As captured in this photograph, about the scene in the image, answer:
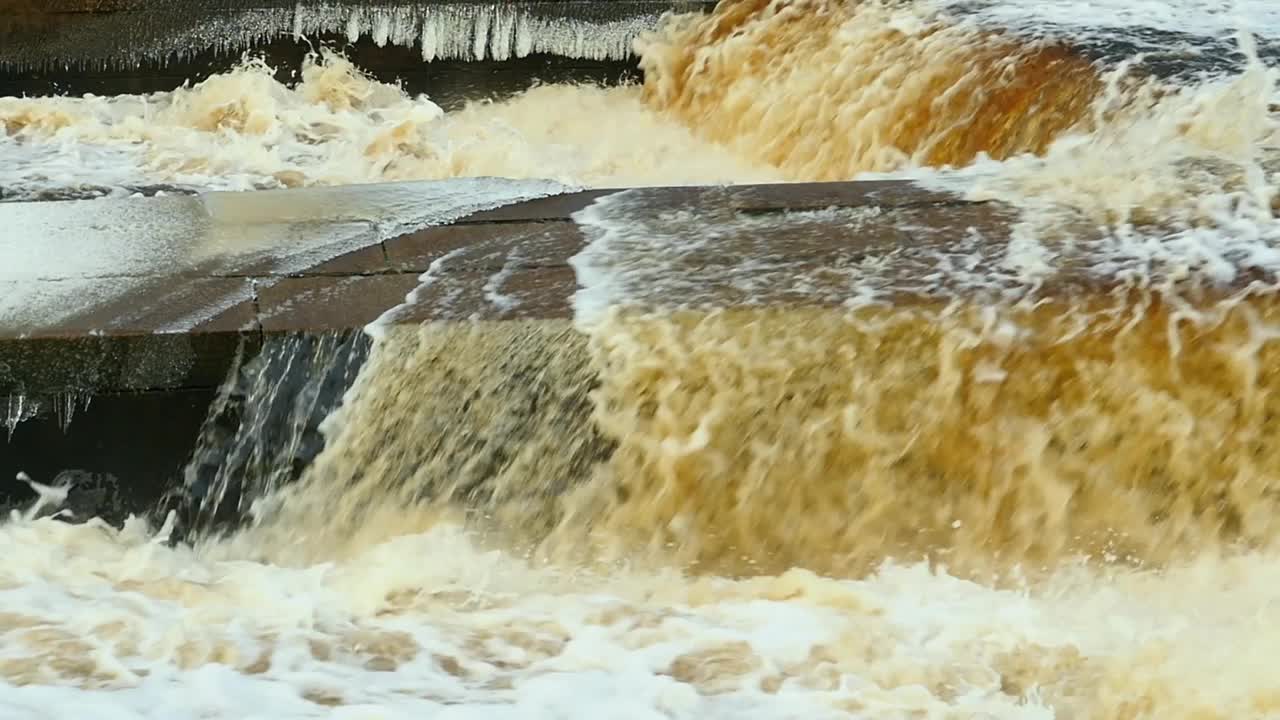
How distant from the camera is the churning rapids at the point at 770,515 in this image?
2686mm

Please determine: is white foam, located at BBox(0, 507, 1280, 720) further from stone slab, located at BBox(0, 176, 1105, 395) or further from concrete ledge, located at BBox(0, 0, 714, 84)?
concrete ledge, located at BBox(0, 0, 714, 84)

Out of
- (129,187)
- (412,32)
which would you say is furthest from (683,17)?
(129,187)

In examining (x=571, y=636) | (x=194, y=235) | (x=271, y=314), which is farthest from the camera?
(x=194, y=235)

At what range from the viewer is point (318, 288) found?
3.34 m

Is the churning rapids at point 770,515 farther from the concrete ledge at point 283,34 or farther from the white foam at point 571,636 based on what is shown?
the concrete ledge at point 283,34

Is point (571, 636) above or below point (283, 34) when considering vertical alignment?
below

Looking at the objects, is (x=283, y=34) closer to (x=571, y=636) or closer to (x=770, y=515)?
(x=770, y=515)

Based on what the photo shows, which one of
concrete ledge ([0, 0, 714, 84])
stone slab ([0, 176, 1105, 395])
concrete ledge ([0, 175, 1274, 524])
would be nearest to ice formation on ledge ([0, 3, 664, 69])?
concrete ledge ([0, 0, 714, 84])

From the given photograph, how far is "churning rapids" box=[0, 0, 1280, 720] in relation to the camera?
106 inches

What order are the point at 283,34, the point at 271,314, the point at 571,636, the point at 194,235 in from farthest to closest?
1. the point at 283,34
2. the point at 194,235
3. the point at 271,314
4. the point at 571,636

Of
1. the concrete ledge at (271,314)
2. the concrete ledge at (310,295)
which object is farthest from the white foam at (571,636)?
the concrete ledge at (310,295)

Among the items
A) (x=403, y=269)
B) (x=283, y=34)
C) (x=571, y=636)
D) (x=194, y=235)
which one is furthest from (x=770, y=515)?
(x=283, y=34)

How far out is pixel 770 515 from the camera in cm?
322

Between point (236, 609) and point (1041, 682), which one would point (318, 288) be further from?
point (1041, 682)
